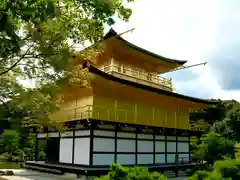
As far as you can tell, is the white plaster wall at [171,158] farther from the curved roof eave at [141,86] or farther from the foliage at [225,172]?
the foliage at [225,172]

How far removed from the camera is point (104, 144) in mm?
16484

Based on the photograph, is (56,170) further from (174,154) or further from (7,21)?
(7,21)

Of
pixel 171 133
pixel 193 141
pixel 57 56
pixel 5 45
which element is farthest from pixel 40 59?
pixel 193 141

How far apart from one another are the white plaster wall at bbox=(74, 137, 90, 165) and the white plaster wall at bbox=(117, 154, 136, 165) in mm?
2104

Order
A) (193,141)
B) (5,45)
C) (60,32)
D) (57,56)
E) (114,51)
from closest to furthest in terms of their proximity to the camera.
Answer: (5,45)
(60,32)
(57,56)
(114,51)
(193,141)

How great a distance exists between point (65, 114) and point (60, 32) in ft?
38.0

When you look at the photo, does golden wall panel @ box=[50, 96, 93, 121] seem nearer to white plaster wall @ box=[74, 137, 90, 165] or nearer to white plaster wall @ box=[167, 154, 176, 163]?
white plaster wall @ box=[74, 137, 90, 165]

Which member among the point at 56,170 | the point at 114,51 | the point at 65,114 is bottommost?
the point at 56,170

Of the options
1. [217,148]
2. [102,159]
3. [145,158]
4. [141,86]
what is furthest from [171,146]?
[102,159]

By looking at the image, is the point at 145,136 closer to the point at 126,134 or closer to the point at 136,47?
the point at 126,134

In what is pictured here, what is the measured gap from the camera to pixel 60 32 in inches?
300

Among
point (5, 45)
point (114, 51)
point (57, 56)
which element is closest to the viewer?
point (5, 45)

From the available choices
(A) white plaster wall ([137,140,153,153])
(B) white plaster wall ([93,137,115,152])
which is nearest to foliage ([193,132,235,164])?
(A) white plaster wall ([137,140,153,153])

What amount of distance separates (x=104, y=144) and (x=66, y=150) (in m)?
2.93
